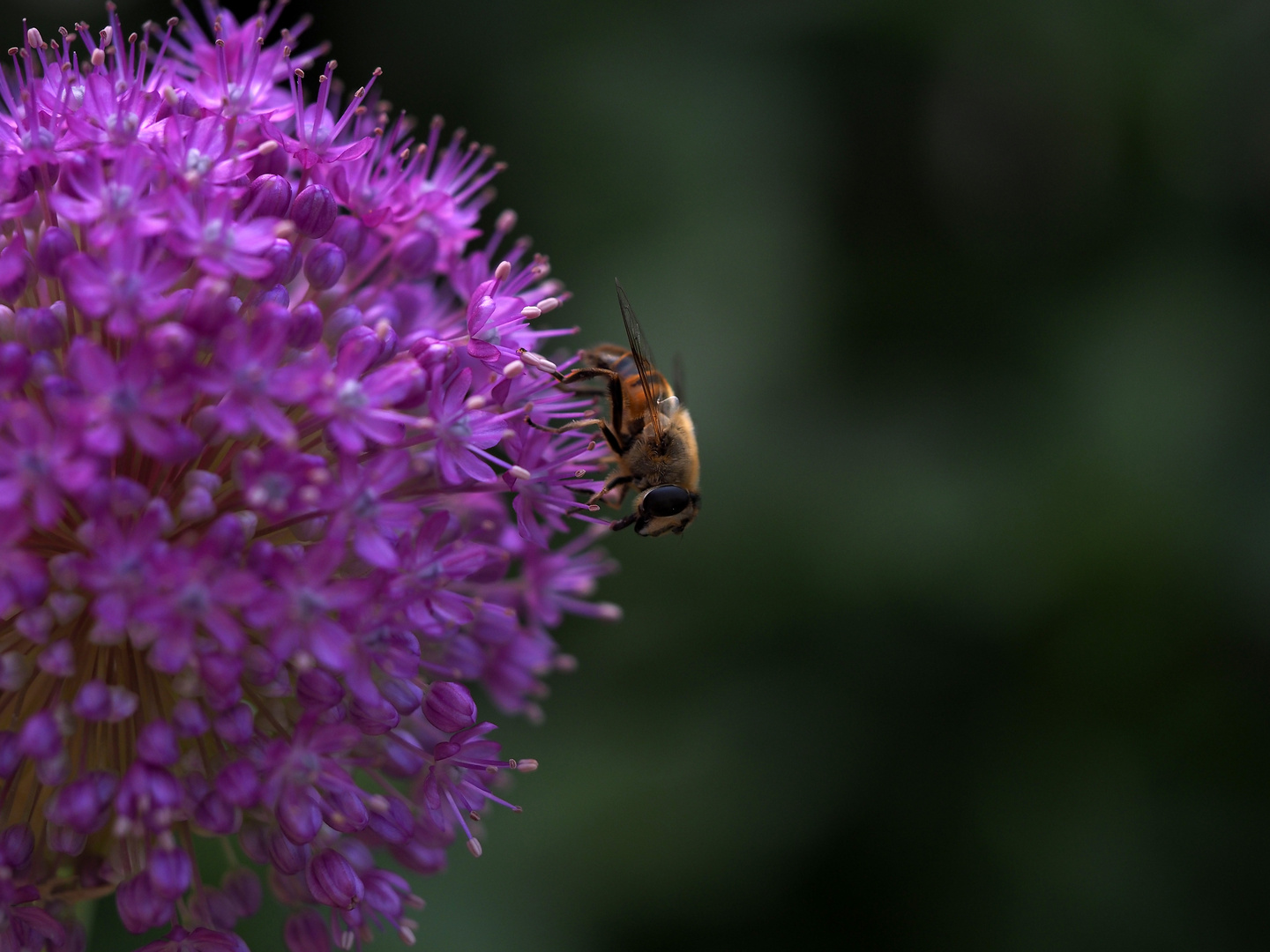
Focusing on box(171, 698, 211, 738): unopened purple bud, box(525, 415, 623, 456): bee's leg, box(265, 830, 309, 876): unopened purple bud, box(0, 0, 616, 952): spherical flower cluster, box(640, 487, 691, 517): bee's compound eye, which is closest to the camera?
box(0, 0, 616, 952): spherical flower cluster

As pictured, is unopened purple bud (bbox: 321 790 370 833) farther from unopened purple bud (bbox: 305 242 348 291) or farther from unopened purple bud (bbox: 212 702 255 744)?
unopened purple bud (bbox: 305 242 348 291)

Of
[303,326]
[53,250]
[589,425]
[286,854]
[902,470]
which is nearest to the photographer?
[53,250]

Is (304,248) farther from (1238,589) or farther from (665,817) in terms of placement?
(1238,589)

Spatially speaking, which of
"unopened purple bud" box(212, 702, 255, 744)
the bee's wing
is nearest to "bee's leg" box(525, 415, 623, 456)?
the bee's wing

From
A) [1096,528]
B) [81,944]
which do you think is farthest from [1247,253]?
[81,944]

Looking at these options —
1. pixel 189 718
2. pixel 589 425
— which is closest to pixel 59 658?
pixel 189 718

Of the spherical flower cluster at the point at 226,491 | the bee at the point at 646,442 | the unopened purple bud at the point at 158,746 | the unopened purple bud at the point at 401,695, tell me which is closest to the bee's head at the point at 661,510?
the bee at the point at 646,442

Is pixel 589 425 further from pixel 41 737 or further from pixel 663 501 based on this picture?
pixel 41 737

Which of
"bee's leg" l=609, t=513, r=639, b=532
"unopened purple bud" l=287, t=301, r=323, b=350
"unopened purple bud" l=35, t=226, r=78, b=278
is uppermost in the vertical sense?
"unopened purple bud" l=287, t=301, r=323, b=350
